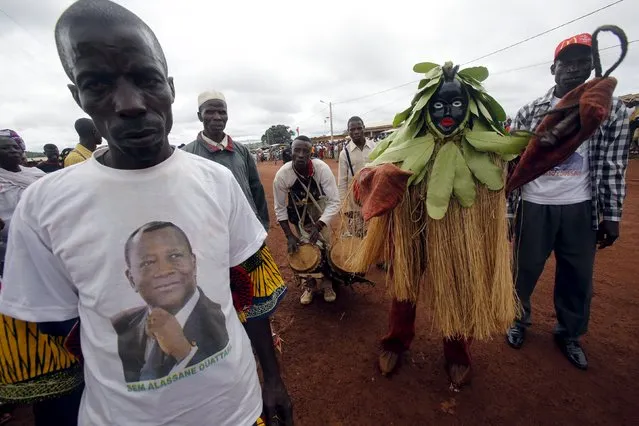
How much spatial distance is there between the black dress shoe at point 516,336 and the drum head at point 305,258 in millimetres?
1903

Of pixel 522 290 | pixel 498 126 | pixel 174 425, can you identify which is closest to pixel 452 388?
pixel 522 290

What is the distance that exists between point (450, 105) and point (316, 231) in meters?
2.18

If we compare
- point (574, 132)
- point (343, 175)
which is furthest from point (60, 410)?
point (343, 175)

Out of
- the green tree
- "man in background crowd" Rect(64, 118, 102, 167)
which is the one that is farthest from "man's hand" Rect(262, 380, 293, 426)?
the green tree

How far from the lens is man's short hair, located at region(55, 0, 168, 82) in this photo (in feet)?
2.53

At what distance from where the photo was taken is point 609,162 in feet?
6.89

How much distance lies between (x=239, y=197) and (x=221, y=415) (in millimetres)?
699

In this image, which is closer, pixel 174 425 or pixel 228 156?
pixel 174 425

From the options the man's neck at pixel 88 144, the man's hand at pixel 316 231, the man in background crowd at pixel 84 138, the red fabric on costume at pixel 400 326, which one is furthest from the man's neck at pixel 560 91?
the man's neck at pixel 88 144

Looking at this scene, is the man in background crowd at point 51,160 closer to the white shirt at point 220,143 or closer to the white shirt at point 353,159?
the white shirt at point 220,143

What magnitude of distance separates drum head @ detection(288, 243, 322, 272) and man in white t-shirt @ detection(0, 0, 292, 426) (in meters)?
2.31

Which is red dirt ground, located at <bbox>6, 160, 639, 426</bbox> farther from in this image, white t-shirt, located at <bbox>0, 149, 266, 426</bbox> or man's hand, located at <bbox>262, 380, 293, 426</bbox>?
white t-shirt, located at <bbox>0, 149, 266, 426</bbox>

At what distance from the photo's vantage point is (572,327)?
2.44m

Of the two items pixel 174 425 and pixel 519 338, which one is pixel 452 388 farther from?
pixel 174 425
